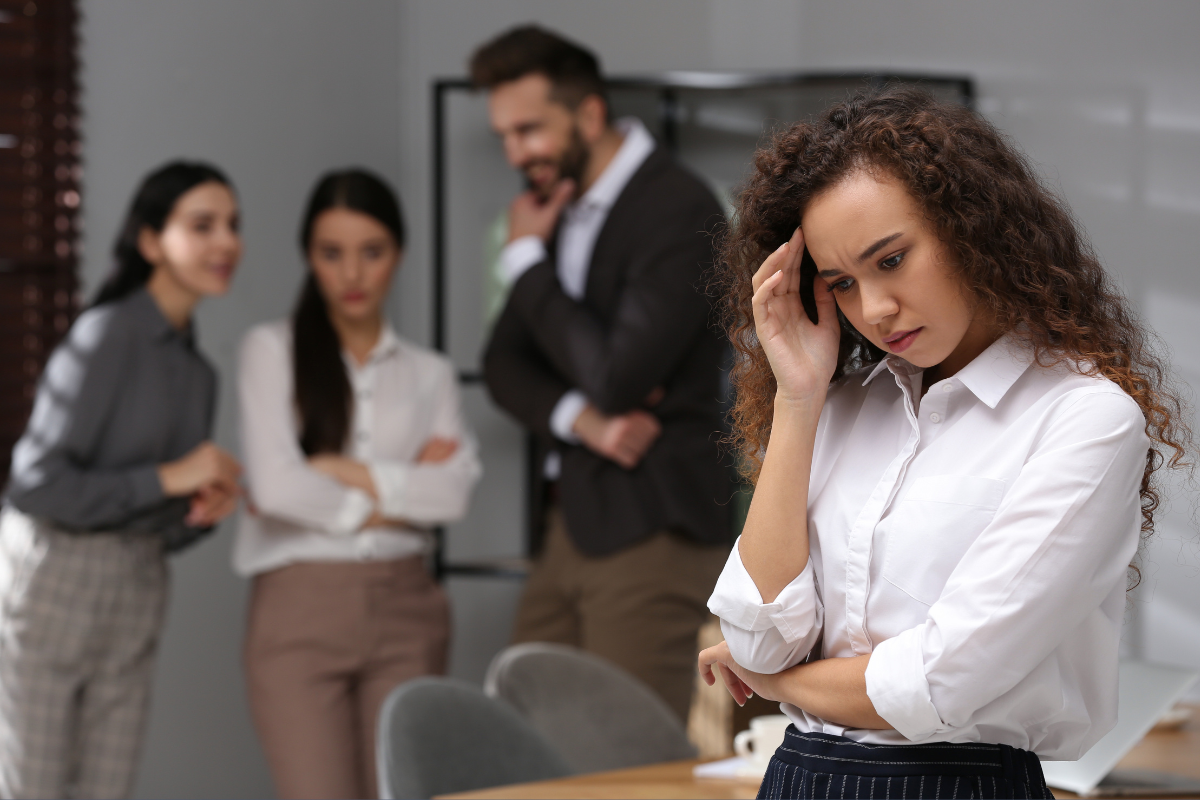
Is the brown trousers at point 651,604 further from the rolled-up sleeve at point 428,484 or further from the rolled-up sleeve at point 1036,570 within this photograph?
the rolled-up sleeve at point 1036,570

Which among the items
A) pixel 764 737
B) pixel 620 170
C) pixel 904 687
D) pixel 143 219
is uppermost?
pixel 620 170

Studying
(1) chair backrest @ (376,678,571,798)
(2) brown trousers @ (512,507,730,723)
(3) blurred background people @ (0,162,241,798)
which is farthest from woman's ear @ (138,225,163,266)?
(1) chair backrest @ (376,678,571,798)

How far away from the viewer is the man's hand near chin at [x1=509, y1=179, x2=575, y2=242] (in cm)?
310

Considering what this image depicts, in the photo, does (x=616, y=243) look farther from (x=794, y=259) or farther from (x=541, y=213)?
(x=794, y=259)

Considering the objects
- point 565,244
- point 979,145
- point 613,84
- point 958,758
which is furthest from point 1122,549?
point 613,84

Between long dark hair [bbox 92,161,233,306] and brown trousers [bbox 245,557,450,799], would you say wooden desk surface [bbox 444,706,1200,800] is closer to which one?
brown trousers [bbox 245,557,450,799]

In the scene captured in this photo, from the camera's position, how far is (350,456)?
3.08 metres

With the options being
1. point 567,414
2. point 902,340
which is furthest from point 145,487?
point 902,340

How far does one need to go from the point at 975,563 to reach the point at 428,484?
208 cm

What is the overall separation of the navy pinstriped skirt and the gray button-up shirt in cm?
195

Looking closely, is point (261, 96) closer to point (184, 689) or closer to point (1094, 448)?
point (184, 689)

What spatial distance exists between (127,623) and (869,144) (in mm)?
2193

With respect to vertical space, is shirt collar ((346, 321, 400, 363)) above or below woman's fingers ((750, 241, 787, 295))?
below

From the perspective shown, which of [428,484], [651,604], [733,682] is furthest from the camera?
[428,484]
